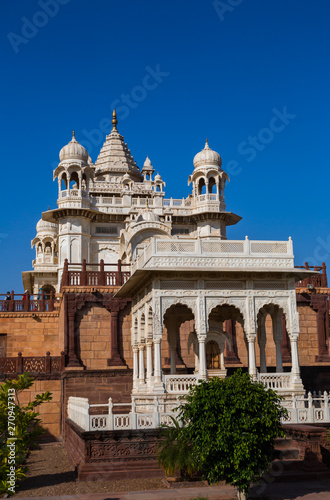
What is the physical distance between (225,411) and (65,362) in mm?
15927

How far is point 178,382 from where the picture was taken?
19.7 meters

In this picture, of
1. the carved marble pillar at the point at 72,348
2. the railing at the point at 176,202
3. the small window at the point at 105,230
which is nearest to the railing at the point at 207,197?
the railing at the point at 176,202

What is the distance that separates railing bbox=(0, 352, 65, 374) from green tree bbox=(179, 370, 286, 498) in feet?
50.3

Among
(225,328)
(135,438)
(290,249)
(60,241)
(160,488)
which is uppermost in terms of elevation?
(60,241)

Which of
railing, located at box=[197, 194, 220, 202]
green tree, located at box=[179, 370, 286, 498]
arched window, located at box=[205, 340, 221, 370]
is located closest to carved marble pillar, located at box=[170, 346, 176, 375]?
arched window, located at box=[205, 340, 221, 370]

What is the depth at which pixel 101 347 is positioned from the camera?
92.0 feet

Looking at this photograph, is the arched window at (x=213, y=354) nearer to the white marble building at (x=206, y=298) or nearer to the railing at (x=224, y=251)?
the white marble building at (x=206, y=298)

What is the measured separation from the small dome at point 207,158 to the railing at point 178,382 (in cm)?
2672

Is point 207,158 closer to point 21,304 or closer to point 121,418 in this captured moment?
point 21,304

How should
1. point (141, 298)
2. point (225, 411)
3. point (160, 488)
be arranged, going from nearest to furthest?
point (225, 411) < point (160, 488) < point (141, 298)

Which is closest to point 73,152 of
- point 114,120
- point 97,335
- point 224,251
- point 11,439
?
point 97,335

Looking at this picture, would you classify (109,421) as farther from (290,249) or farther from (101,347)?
(101,347)

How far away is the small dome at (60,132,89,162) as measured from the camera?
4162cm

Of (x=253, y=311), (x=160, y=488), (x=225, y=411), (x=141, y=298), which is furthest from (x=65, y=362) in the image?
(x=225, y=411)
